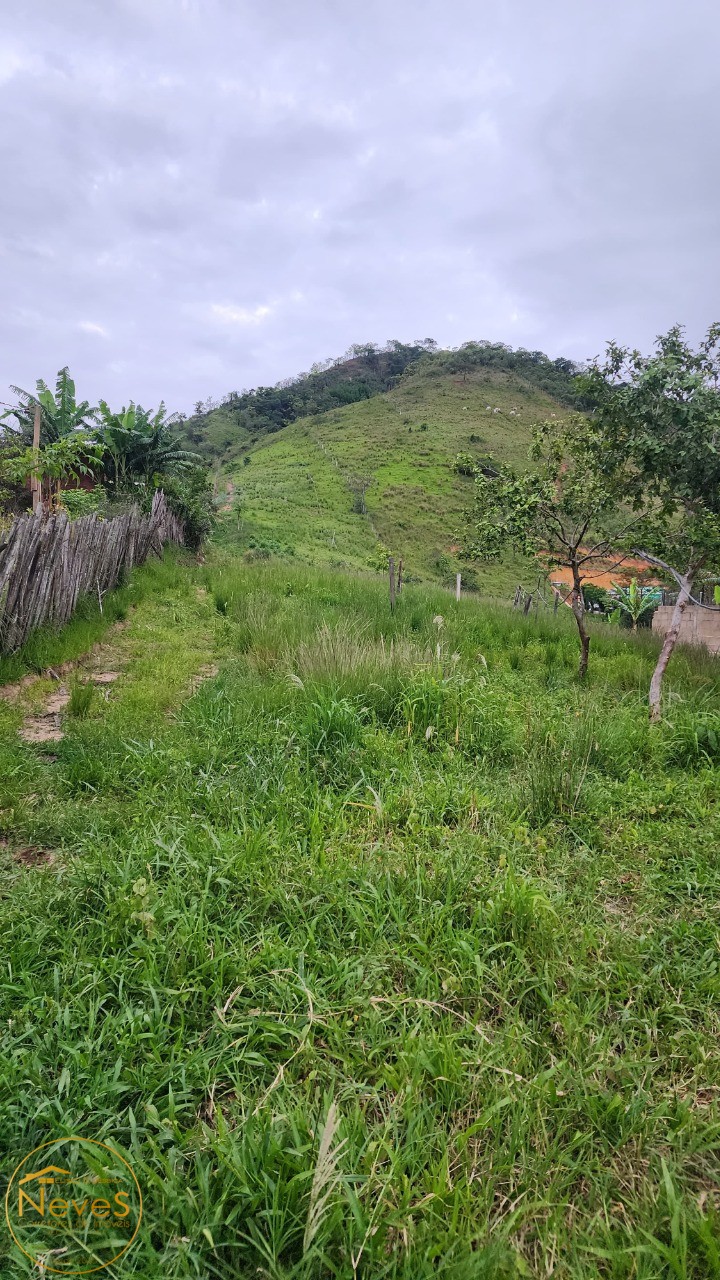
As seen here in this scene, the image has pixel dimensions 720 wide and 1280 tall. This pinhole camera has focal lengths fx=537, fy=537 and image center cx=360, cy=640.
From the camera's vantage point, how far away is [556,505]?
23.0ft

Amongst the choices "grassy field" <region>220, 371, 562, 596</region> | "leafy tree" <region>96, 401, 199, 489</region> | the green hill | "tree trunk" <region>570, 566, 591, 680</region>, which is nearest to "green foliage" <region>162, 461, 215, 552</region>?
"leafy tree" <region>96, 401, 199, 489</region>

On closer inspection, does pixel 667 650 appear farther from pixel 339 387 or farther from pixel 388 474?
pixel 339 387

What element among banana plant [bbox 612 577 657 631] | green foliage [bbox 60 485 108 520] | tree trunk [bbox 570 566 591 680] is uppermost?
green foliage [bbox 60 485 108 520]

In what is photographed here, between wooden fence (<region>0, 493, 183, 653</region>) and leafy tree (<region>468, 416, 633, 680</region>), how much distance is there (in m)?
5.21

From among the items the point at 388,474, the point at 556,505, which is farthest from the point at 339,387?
the point at 556,505

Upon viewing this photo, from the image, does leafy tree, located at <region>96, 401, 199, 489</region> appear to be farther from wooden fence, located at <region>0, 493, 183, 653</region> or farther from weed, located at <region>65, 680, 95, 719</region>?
weed, located at <region>65, 680, 95, 719</region>

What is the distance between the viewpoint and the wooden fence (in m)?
5.36

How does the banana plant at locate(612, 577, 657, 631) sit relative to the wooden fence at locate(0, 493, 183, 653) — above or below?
below

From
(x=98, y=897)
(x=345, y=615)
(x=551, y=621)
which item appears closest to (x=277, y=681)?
(x=98, y=897)

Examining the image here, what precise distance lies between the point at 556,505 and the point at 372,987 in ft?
20.9

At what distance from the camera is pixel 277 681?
4.97 m

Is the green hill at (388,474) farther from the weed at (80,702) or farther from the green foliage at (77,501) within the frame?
the weed at (80,702)

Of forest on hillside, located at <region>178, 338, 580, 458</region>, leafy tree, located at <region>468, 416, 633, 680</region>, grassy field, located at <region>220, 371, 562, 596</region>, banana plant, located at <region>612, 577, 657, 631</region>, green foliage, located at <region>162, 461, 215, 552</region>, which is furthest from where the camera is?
forest on hillside, located at <region>178, 338, 580, 458</region>

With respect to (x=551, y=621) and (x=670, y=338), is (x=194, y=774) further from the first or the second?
(x=551, y=621)
